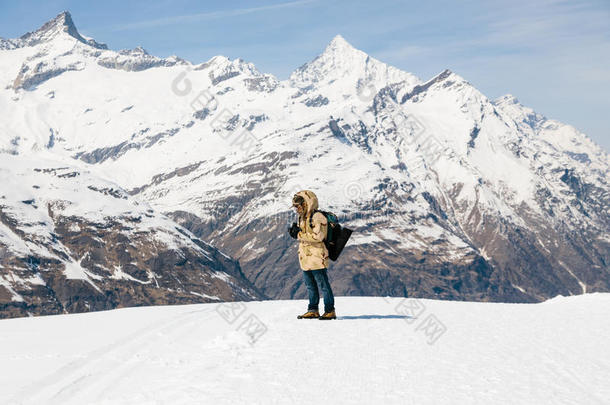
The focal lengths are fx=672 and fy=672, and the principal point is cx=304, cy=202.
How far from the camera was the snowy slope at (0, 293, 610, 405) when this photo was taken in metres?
12.4

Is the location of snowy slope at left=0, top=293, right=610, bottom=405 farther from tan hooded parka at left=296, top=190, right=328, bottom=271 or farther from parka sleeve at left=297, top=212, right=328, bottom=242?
parka sleeve at left=297, top=212, right=328, bottom=242

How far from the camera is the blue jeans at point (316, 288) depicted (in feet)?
69.2

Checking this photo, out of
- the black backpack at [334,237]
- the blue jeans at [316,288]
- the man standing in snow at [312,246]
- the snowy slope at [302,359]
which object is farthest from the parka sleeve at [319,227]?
the snowy slope at [302,359]

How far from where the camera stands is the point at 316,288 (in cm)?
2145

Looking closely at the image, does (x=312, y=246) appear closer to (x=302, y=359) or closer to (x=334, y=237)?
(x=334, y=237)

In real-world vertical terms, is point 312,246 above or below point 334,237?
below

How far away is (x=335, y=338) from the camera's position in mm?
17625

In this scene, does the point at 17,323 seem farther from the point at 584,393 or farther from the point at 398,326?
the point at 584,393

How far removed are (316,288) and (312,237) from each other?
189 cm

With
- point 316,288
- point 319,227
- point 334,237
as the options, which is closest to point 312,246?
point 334,237

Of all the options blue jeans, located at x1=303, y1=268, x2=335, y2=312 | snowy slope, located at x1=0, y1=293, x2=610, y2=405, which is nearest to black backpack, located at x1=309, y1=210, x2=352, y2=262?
blue jeans, located at x1=303, y1=268, x2=335, y2=312

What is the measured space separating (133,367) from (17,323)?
8.59 m

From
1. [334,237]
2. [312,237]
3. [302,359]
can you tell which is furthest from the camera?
[334,237]

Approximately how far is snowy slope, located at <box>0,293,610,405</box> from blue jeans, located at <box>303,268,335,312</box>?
0.79 meters
